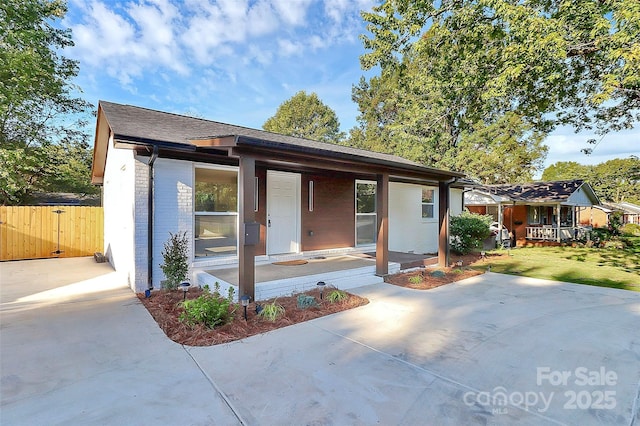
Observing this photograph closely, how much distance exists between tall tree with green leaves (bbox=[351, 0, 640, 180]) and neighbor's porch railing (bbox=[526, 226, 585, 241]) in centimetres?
809

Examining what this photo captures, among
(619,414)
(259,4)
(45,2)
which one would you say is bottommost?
(619,414)

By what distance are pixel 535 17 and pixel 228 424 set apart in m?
8.13

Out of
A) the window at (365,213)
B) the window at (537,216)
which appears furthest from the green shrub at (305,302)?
the window at (537,216)

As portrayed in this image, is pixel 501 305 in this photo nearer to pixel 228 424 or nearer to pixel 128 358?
pixel 228 424

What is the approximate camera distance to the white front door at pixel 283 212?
303 inches

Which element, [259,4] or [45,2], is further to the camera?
[45,2]

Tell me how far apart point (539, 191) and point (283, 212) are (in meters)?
16.9

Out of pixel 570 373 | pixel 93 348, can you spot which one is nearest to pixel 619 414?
pixel 570 373

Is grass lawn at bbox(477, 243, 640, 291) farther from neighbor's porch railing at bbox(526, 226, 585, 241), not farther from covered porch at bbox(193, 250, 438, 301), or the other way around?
neighbor's porch railing at bbox(526, 226, 585, 241)

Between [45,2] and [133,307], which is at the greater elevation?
[45,2]

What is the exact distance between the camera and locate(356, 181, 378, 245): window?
380 inches

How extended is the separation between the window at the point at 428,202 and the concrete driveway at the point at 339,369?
6822mm

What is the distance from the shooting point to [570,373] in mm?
3008

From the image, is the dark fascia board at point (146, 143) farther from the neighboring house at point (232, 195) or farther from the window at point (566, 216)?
the window at point (566, 216)
